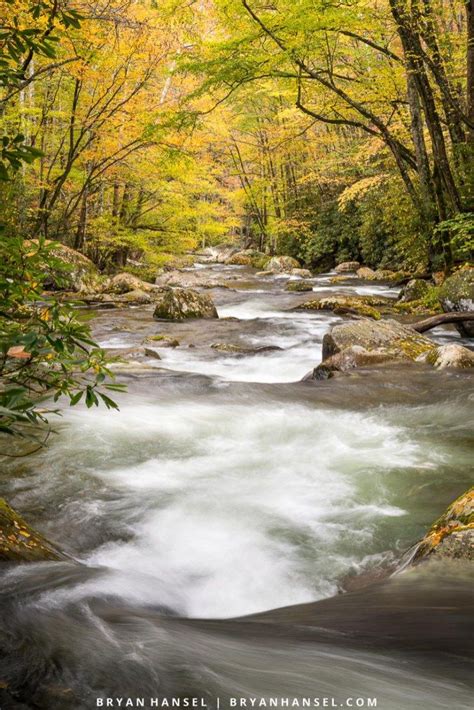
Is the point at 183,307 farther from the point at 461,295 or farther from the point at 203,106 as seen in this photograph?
the point at 203,106

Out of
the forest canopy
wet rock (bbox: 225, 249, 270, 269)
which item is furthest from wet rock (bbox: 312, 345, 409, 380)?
wet rock (bbox: 225, 249, 270, 269)

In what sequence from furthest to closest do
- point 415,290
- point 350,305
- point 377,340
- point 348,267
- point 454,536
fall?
point 348,267
point 415,290
point 350,305
point 377,340
point 454,536

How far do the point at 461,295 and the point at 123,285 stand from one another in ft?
32.8

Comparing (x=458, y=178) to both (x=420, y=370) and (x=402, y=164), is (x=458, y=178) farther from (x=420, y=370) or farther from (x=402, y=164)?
(x=420, y=370)

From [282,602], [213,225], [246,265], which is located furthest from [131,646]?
[246,265]

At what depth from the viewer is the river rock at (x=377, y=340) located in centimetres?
762

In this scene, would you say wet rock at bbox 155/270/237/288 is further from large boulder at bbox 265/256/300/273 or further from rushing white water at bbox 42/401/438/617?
rushing white water at bbox 42/401/438/617

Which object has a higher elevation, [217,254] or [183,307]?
[217,254]

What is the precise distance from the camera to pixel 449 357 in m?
7.07

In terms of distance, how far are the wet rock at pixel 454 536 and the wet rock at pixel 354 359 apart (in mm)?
4746

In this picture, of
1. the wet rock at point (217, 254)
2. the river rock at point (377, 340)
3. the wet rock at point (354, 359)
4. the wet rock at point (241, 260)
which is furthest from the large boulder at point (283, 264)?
the wet rock at point (354, 359)

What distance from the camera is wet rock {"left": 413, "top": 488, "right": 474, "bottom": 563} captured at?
2354mm

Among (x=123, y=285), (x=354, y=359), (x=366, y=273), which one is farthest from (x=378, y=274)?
(x=354, y=359)

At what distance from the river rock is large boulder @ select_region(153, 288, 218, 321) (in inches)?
197
